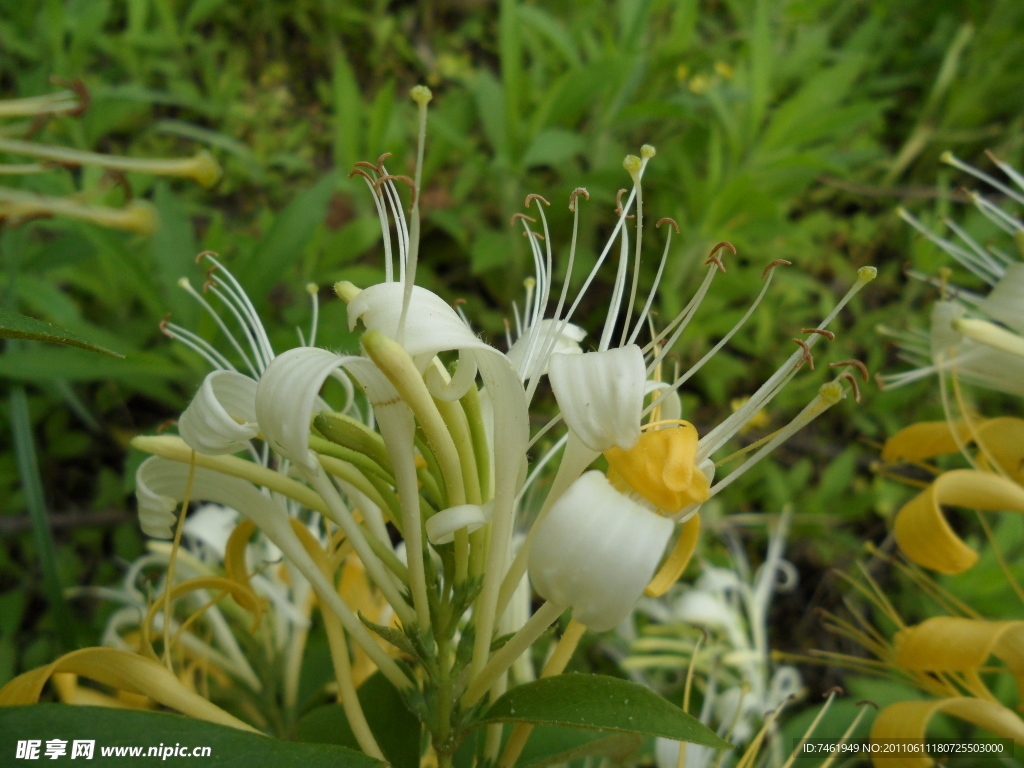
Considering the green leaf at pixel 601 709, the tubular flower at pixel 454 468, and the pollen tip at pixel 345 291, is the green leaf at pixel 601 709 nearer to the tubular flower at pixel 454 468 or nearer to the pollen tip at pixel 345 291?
the tubular flower at pixel 454 468

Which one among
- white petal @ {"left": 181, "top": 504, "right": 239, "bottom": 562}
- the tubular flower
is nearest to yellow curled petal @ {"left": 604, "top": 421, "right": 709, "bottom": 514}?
the tubular flower

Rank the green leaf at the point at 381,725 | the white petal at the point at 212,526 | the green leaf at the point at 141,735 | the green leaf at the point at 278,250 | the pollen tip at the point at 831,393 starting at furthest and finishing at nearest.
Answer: the green leaf at the point at 278,250 < the white petal at the point at 212,526 < the green leaf at the point at 381,725 < the pollen tip at the point at 831,393 < the green leaf at the point at 141,735

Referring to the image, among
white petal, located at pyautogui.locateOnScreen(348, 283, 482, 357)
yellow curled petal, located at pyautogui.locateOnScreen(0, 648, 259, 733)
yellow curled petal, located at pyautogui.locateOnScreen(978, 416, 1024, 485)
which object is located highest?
white petal, located at pyautogui.locateOnScreen(348, 283, 482, 357)

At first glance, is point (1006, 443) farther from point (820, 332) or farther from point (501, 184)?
point (501, 184)

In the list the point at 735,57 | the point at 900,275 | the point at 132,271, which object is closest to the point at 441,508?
the point at 132,271

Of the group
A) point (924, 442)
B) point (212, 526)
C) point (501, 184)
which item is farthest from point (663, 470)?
point (501, 184)

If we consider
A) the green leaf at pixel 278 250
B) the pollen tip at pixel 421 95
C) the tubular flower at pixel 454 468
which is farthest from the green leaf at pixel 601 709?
the green leaf at pixel 278 250

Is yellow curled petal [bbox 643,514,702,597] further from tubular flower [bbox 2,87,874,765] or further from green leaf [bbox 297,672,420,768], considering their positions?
green leaf [bbox 297,672,420,768]
